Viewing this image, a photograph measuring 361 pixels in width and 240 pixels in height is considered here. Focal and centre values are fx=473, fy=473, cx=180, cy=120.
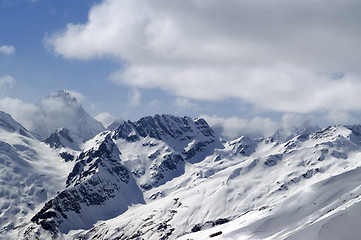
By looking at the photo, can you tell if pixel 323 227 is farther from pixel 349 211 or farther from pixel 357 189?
pixel 357 189

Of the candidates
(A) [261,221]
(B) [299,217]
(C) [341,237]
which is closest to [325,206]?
(B) [299,217]


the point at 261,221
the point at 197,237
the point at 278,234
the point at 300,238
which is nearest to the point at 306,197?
the point at 261,221

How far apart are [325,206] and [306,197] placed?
853 cm

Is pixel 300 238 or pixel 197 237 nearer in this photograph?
pixel 300 238

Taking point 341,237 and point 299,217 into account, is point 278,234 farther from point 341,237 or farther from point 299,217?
point 341,237

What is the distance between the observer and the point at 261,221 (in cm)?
12219

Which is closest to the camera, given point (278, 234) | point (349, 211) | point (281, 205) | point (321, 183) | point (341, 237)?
point (341, 237)

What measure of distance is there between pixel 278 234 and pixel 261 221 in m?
14.1

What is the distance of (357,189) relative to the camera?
123125 millimetres

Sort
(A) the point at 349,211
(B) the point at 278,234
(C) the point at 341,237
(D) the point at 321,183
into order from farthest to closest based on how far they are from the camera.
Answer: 1. (D) the point at 321,183
2. (B) the point at 278,234
3. (A) the point at 349,211
4. (C) the point at 341,237

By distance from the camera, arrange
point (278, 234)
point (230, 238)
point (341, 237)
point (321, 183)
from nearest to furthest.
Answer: point (341, 237), point (278, 234), point (230, 238), point (321, 183)

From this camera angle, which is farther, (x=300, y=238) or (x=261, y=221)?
(x=261, y=221)

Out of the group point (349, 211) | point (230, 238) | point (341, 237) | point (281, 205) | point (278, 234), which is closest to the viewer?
point (341, 237)

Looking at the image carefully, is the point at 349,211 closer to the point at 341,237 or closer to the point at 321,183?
the point at 341,237
